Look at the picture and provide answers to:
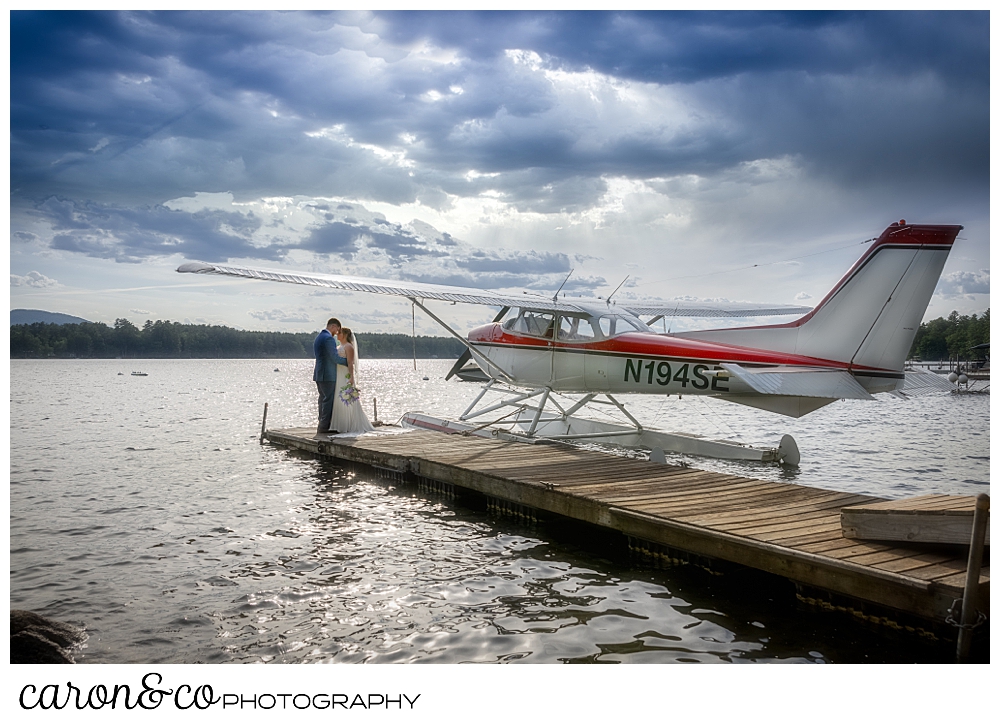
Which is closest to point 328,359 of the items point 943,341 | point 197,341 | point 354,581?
point 354,581

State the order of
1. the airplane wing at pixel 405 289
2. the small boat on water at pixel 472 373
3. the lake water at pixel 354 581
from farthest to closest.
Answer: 1. the small boat on water at pixel 472 373
2. the airplane wing at pixel 405 289
3. the lake water at pixel 354 581

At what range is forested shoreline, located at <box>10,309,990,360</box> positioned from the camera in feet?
22.8

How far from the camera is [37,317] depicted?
228 inches

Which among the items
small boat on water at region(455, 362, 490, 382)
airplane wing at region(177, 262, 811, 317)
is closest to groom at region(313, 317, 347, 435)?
airplane wing at region(177, 262, 811, 317)

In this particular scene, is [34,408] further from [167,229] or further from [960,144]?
[960,144]

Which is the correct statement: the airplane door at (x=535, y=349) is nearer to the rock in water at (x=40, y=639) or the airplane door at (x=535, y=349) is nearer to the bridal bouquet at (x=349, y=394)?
the bridal bouquet at (x=349, y=394)

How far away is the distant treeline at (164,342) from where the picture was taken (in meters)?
7.04

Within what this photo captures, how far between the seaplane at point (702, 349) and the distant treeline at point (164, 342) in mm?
1462

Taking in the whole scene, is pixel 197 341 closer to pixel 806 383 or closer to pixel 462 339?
pixel 462 339

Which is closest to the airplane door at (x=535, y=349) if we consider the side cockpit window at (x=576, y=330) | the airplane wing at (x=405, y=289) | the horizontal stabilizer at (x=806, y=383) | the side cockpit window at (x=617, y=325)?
the side cockpit window at (x=576, y=330)

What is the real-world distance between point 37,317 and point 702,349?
23.6 ft

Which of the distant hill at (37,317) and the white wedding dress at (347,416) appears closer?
the distant hill at (37,317)

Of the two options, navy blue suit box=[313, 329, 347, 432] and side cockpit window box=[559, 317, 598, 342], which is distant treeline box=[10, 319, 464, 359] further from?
side cockpit window box=[559, 317, 598, 342]
